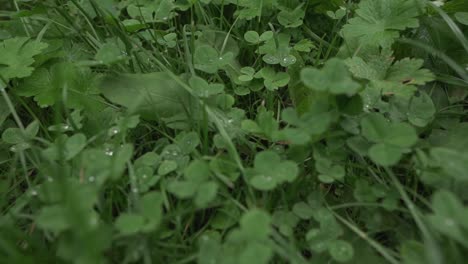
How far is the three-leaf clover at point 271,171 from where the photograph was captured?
53.8 inches

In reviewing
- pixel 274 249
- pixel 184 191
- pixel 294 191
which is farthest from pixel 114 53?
pixel 274 249

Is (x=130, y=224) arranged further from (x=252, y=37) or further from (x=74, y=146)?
(x=252, y=37)

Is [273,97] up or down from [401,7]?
down

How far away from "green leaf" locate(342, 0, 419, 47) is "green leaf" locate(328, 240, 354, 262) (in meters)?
0.86

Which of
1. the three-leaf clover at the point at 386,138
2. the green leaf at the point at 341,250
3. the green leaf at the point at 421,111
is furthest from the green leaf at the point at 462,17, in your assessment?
the green leaf at the point at 341,250

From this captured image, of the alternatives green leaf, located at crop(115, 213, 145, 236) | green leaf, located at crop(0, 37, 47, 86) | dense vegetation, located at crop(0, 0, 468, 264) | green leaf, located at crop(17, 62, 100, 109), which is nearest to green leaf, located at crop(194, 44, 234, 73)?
dense vegetation, located at crop(0, 0, 468, 264)

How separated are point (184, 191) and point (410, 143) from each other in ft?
2.03

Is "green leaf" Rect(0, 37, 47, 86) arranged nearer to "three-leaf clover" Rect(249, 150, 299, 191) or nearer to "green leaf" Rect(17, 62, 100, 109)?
"green leaf" Rect(17, 62, 100, 109)

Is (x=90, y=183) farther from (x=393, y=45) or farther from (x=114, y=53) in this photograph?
(x=393, y=45)

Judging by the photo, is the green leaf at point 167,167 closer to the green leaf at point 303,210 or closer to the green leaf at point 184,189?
the green leaf at point 184,189

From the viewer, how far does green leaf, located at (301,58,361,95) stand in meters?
1.39

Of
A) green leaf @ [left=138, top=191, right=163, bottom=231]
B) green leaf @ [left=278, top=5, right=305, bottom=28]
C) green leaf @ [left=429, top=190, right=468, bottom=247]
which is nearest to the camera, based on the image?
green leaf @ [left=429, top=190, right=468, bottom=247]

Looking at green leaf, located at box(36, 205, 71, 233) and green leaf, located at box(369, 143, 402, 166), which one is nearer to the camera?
green leaf, located at box(36, 205, 71, 233)

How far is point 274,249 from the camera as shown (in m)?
1.24
